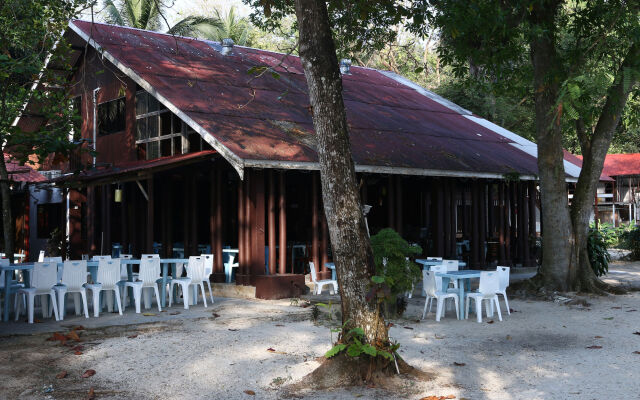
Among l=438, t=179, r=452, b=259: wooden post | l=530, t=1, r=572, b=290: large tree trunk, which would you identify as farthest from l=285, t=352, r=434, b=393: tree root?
l=438, t=179, r=452, b=259: wooden post

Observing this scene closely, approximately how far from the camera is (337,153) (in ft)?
20.3

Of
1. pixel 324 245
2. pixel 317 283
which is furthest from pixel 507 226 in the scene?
pixel 317 283

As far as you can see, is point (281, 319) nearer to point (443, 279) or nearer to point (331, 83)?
point (443, 279)

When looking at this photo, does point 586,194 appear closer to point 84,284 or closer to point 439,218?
point 439,218

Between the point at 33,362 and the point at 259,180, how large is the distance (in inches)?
249

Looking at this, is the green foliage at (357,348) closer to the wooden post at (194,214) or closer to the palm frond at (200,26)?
the wooden post at (194,214)

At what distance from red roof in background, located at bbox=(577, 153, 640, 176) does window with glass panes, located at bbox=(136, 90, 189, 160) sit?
94.5ft

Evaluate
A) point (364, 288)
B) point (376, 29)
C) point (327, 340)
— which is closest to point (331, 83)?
point (364, 288)

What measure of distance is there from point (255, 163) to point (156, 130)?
546cm

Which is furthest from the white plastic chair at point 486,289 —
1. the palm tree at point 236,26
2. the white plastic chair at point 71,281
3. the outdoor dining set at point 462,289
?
the palm tree at point 236,26

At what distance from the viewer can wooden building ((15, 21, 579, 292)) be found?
12805mm

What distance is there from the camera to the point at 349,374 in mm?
5973

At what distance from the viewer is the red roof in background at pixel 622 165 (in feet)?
125

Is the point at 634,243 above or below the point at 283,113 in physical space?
below
